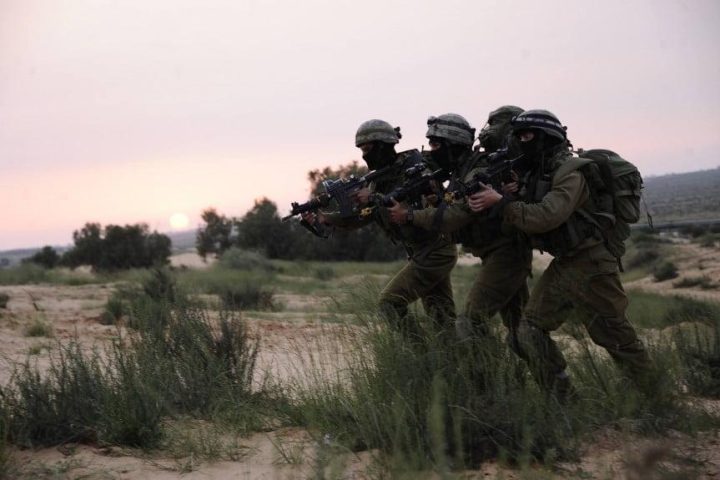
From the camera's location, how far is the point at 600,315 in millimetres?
4211

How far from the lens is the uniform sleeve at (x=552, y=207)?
3.99 meters

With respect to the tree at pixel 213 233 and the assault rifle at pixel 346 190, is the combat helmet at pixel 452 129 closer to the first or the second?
the assault rifle at pixel 346 190

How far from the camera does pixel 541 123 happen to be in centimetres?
413

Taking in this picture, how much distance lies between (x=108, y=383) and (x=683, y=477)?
3.26m

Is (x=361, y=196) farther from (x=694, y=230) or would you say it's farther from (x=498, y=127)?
(x=694, y=230)

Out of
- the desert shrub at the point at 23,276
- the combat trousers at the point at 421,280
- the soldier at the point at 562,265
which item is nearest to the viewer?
the soldier at the point at 562,265

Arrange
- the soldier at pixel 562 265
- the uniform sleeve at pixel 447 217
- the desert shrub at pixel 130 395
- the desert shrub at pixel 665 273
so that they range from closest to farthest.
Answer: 1. the desert shrub at pixel 130 395
2. the soldier at pixel 562 265
3. the uniform sleeve at pixel 447 217
4. the desert shrub at pixel 665 273

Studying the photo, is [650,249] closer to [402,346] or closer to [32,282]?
[32,282]

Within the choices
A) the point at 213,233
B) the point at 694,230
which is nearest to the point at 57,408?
the point at 694,230

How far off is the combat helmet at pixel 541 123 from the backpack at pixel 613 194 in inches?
9.1

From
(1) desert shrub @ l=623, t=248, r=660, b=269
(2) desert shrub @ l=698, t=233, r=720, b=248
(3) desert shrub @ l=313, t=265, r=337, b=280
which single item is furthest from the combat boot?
(2) desert shrub @ l=698, t=233, r=720, b=248

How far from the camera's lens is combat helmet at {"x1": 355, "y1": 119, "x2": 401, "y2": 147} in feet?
17.6

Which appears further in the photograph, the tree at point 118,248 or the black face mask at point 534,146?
the tree at point 118,248

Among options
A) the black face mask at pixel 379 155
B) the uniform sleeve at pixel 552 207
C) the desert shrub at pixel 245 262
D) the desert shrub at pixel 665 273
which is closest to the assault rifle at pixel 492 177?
the uniform sleeve at pixel 552 207
